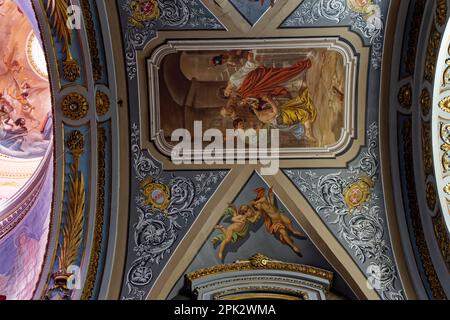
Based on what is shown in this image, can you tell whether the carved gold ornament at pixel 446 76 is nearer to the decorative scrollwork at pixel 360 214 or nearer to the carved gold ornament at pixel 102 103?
the decorative scrollwork at pixel 360 214

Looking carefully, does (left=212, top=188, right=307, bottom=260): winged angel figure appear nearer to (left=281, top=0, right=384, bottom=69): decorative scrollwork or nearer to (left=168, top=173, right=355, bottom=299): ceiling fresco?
(left=168, top=173, right=355, bottom=299): ceiling fresco

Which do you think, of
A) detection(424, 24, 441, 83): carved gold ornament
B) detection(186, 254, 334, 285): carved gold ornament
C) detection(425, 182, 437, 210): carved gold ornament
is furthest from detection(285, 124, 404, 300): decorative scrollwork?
detection(424, 24, 441, 83): carved gold ornament

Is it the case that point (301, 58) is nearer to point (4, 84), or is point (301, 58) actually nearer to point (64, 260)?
point (64, 260)

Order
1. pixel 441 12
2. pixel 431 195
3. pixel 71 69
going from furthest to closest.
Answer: pixel 71 69 → pixel 431 195 → pixel 441 12

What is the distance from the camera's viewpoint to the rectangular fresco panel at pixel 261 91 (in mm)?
9992

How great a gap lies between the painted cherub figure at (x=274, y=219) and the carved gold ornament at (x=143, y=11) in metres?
2.84

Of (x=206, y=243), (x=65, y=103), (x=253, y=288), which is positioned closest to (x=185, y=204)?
(x=206, y=243)

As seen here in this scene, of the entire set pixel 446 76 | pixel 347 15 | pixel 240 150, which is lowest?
pixel 240 150

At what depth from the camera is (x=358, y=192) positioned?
10.1 metres

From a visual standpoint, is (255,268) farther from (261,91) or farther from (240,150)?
(261,91)

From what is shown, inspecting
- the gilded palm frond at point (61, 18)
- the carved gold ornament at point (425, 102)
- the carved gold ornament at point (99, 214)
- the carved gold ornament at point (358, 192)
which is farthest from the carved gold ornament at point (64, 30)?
the carved gold ornament at point (425, 102)

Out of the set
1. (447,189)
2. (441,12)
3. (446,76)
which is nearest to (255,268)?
(447,189)

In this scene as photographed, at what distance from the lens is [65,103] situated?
32.7 feet

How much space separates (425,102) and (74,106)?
4.77 meters
